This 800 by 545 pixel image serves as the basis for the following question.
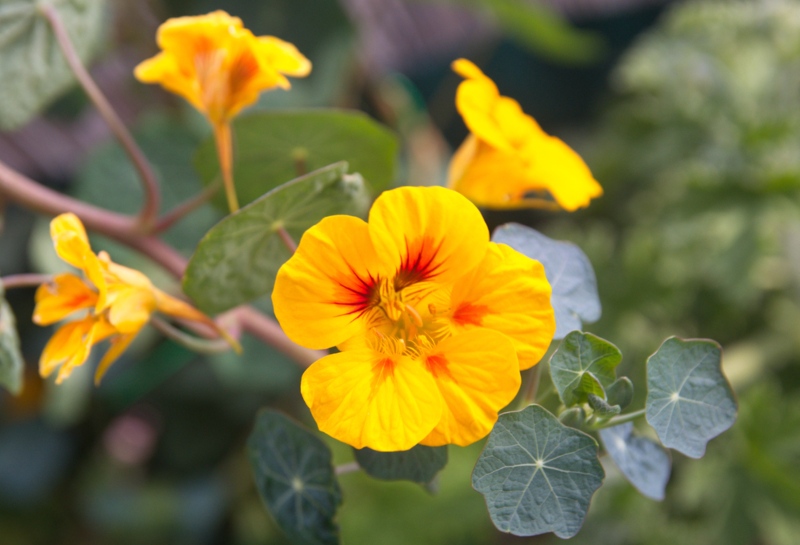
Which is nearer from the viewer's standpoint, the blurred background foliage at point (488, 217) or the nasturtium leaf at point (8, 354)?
the nasturtium leaf at point (8, 354)

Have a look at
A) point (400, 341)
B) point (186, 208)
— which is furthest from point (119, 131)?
point (400, 341)

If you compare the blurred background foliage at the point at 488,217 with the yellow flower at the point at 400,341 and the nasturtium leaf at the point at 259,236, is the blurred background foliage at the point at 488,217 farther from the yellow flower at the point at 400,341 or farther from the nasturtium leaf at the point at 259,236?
the yellow flower at the point at 400,341

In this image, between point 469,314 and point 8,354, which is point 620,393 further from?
point 8,354

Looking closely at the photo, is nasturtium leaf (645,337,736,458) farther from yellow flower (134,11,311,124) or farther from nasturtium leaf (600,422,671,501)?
yellow flower (134,11,311,124)

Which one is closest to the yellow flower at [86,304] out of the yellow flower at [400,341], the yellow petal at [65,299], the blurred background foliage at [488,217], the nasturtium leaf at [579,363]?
the yellow petal at [65,299]

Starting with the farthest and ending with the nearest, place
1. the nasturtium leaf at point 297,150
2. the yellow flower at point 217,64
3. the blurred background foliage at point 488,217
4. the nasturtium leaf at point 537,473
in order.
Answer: the blurred background foliage at point 488,217 < the nasturtium leaf at point 297,150 < the yellow flower at point 217,64 < the nasturtium leaf at point 537,473

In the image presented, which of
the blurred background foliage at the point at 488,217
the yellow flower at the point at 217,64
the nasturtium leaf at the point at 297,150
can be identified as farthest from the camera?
the blurred background foliage at the point at 488,217
